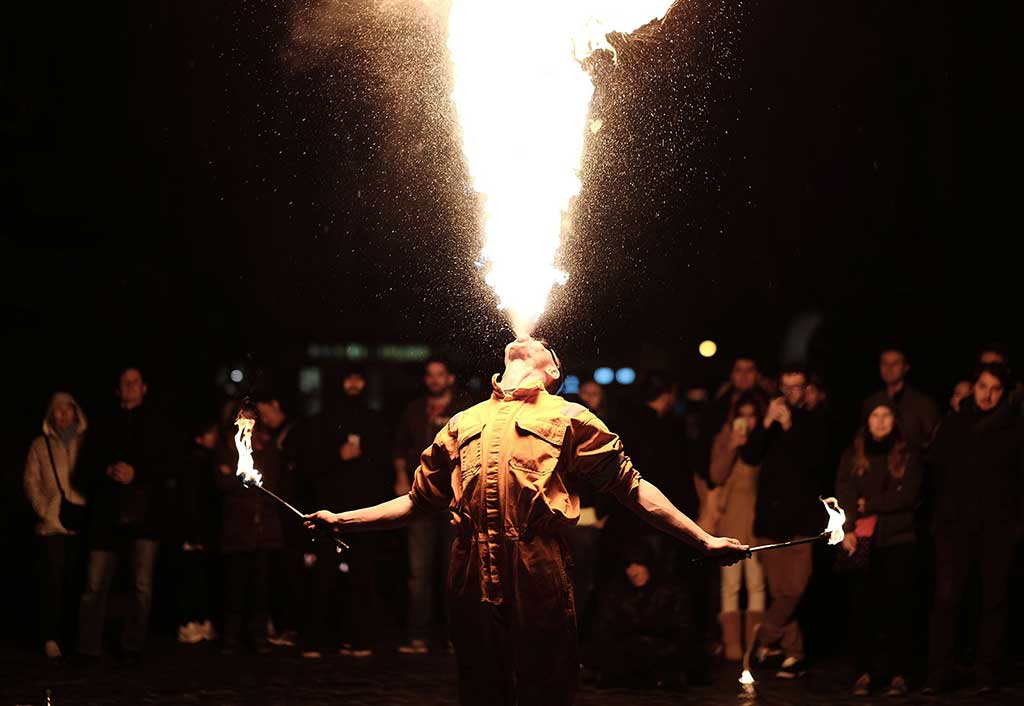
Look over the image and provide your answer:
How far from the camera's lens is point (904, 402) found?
1064 centimetres

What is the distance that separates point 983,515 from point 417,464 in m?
3.97

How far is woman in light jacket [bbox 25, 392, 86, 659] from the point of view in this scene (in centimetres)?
1105

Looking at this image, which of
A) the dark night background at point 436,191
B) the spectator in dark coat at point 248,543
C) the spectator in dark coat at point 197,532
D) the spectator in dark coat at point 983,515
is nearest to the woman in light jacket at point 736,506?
the spectator in dark coat at point 983,515

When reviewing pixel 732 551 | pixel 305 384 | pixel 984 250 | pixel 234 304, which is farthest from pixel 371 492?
pixel 305 384

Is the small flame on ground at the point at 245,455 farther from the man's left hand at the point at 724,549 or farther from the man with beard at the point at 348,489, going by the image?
the man with beard at the point at 348,489

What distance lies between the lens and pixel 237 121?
1752cm

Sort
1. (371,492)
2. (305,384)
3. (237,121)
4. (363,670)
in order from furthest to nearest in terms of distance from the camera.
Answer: (305,384), (237,121), (371,492), (363,670)

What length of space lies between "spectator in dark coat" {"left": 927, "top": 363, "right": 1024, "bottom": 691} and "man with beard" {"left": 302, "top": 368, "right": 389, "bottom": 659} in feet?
12.8

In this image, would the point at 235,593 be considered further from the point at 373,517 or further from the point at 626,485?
the point at 626,485

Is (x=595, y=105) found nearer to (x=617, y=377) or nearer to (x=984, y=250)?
(x=984, y=250)

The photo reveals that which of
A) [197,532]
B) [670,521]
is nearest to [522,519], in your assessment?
[670,521]

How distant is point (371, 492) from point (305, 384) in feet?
52.3

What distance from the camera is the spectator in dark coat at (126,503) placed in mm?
10727

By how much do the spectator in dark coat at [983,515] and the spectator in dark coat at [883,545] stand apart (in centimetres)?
20
